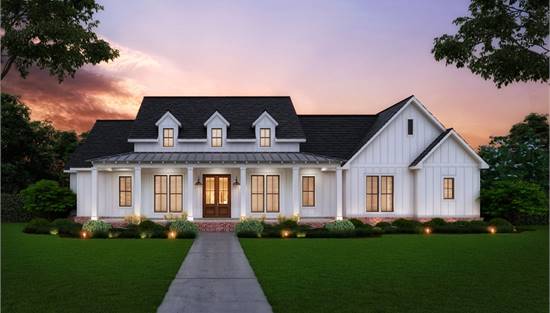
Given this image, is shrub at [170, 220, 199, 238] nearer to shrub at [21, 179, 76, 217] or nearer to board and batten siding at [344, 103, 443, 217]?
board and batten siding at [344, 103, 443, 217]

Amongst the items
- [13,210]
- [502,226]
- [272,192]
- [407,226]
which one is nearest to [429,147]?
[407,226]

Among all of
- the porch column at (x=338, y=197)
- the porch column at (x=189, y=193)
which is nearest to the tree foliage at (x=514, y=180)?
the porch column at (x=338, y=197)

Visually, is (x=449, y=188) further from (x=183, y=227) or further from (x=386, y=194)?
(x=183, y=227)

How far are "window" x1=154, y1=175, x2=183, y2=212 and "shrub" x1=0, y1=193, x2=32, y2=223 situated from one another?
11.4 m

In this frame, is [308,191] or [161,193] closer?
[161,193]

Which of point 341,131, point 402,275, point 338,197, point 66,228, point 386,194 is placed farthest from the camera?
point 341,131

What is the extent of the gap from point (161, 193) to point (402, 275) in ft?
63.1

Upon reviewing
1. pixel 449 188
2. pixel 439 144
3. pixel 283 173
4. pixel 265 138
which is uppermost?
pixel 265 138

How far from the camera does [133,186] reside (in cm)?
2884

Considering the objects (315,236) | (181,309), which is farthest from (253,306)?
(315,236)

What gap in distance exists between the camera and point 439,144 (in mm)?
28000

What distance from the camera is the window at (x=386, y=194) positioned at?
28922mm

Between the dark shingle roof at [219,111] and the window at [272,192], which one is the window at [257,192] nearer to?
the window at [272,192]

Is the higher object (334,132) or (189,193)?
(334,132)
